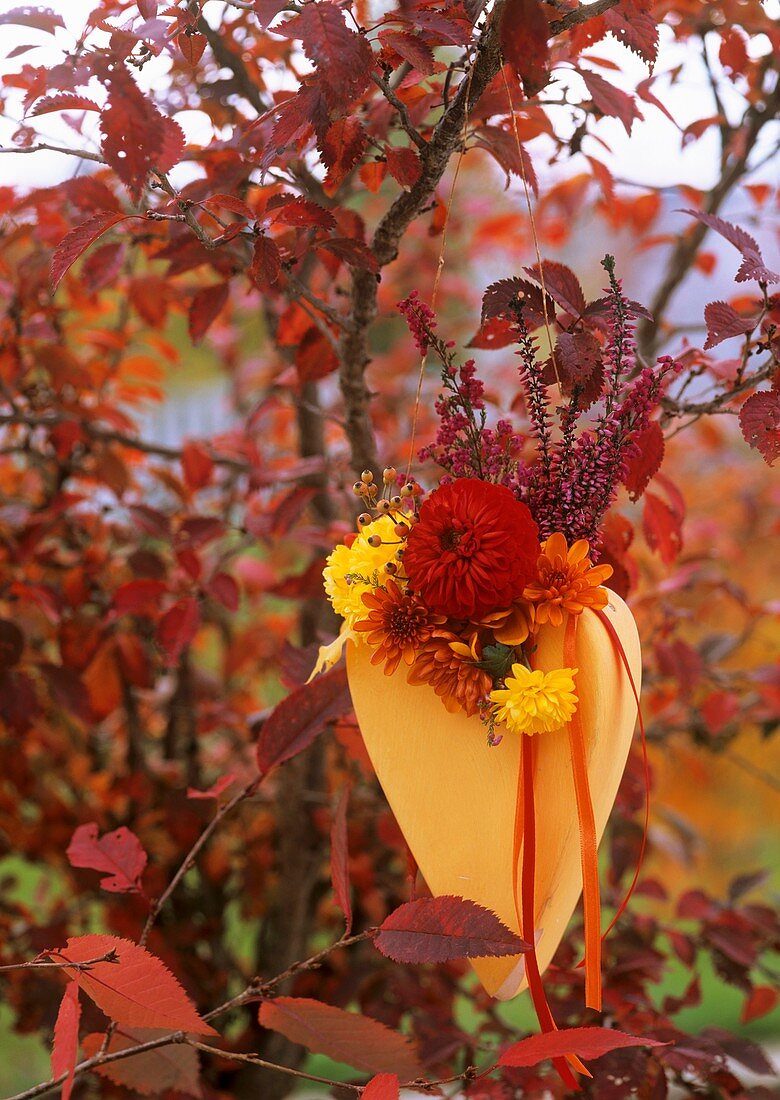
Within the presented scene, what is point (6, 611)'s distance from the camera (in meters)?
1.42

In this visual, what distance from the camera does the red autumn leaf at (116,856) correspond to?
0.65 meters

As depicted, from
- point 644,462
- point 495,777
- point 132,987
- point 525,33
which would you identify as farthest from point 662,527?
point 132,987

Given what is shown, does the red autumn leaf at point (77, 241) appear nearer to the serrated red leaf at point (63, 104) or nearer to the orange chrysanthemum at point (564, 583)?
the serrated red leaf at point (63, 104)

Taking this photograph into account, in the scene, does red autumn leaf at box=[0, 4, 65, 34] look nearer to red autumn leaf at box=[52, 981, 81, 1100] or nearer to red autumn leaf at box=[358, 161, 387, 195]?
red autumn leaf at box=[358, 161, 387, 195]

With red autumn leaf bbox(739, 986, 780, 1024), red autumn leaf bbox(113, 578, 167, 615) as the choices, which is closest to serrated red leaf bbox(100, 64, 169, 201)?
red autumn leaf bbox(113, 578, 167, 615)

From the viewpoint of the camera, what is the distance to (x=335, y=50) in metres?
0.50

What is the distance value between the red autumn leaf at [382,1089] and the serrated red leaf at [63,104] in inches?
21.9

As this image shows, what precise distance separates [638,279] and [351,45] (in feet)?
7.57

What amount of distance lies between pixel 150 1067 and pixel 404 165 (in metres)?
0.61

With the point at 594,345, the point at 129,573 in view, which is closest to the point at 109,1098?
the point at 129,573

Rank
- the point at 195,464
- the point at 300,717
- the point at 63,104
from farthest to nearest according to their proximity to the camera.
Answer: the point at 195,464, the point at 300,717, the point at 63,104

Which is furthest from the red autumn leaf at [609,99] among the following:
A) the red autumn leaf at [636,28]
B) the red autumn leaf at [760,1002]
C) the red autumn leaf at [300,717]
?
the red autumn leaf at [760,1002]

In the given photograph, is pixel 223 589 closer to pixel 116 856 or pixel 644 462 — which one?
pixel 116 856

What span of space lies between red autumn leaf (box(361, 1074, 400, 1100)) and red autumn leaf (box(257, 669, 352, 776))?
23cm
